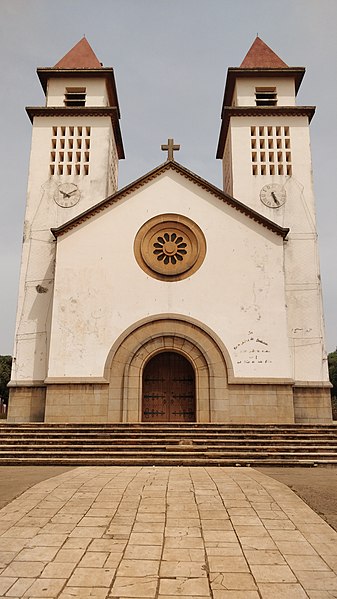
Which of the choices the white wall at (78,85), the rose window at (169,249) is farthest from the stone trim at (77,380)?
the white wall at (78,85)

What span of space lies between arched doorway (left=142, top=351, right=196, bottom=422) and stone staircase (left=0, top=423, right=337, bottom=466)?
309 cm

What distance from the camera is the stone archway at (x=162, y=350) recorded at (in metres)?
18.0

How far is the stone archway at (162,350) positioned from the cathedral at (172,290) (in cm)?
4

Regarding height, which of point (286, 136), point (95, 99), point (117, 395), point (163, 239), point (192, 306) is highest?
point (95, 99)

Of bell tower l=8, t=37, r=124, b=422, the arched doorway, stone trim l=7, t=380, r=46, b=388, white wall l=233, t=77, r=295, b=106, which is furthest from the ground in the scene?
white wall l=233, t=77, r=295, b=106

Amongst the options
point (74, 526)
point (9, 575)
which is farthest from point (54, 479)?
point (9, 575)

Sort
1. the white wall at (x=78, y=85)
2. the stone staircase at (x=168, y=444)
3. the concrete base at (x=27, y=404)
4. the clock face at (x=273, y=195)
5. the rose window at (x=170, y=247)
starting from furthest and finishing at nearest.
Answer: the white wall at (x=78, y=85) → the clock face at (x=273, y=195) → the concrete base at (x=27, y=404) → the rose window at (x=170, y=247) → the stone staircase at (x=168, y=444)

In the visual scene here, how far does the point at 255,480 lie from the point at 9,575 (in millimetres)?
6094

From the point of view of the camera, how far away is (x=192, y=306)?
62.8 ft

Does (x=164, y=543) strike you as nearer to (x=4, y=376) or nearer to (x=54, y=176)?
(x=54, y=176)

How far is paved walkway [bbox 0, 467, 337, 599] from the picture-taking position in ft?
15.4

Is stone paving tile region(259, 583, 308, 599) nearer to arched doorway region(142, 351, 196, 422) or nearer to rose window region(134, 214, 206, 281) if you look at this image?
arched doorway region(142, 351, 196, 422)

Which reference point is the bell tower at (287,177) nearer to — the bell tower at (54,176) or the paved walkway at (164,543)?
the bell tower at (54,176)

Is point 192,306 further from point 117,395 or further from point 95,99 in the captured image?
point 95,99
